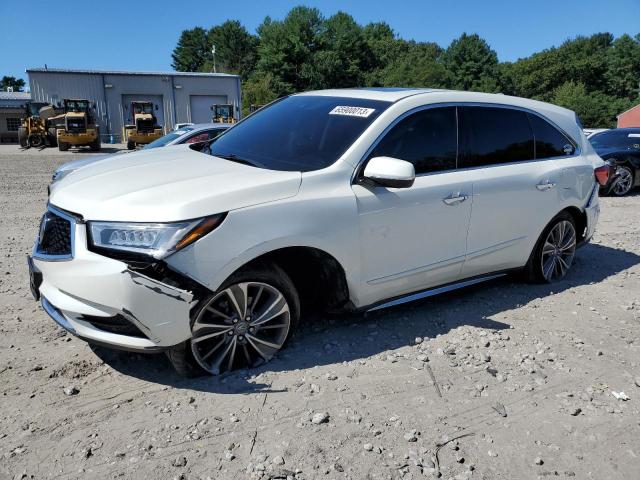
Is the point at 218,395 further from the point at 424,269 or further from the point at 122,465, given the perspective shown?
the point at 424,269

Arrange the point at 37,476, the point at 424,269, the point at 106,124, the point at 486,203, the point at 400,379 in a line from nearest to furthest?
the point at 37,476 < the point at 400,379 < the point at 424,269 < the point at 486,203 < the point at 106,124

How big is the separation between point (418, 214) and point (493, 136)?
47.2 inches

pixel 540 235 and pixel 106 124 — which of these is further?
pixel 106 124

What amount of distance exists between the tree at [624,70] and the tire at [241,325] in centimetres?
8121

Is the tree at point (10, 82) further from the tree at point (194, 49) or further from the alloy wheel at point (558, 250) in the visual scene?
the alloy wheel at point (558, 250)

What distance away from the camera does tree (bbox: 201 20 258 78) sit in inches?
3590

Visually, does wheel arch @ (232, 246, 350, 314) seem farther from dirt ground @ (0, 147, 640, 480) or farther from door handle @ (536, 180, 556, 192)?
door handle @ (536, 180, 556, 192)

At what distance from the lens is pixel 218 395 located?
10.5 ft

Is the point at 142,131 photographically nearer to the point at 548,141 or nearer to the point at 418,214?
the point at 548,141

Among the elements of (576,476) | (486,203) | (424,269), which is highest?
(486,203)

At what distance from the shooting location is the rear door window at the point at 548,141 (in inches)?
195

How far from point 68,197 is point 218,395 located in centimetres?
146

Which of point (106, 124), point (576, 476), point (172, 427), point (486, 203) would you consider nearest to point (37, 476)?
point (172, 427)

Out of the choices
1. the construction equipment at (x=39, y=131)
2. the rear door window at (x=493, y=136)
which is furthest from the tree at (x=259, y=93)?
the rear door window at (x=493, y=136)
